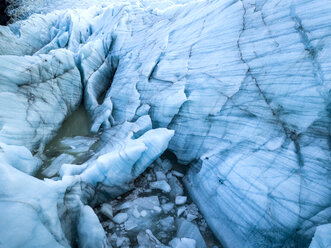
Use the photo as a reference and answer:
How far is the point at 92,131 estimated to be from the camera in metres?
4.15

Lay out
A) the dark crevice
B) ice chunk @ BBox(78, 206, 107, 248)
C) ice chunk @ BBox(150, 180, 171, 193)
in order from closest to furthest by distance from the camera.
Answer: ice chunk @ BBox(78, 206, 107, 248) → ice chunk @ BBox(150, 180, 171, 193) → the dark crevice

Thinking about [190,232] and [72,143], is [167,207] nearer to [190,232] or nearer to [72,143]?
[190,232]

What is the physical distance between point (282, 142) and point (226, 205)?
116cm

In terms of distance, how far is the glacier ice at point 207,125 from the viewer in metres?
2.06

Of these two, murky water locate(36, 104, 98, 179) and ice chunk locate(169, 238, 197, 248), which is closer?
ice chunk locate(169, 238, 197, 248)

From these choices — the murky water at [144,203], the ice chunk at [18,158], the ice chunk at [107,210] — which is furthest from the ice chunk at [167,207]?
the ice chunk at [18,158]

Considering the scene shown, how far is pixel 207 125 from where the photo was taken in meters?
3.19

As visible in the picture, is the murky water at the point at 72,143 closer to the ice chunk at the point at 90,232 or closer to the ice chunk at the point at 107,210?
the ice chunk at the point at 107,210

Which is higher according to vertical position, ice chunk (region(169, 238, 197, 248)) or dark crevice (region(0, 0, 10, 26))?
dark crevice (region(0, 0, 10, 26))

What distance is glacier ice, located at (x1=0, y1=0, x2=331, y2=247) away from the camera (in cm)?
206

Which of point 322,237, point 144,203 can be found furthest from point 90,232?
point 322,237

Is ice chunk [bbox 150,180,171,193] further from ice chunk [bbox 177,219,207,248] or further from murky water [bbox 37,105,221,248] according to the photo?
ice chunk [bbox 177,219,207,248]

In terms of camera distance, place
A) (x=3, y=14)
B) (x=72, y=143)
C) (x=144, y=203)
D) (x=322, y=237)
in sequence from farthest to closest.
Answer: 1. (x=3, y=14)
2. (x=72, y=143)
3. (x=144, y=203)
4. (x=322, y=237)

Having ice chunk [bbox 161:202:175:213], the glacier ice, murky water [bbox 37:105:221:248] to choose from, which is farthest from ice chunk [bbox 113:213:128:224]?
ice chunk [bbox 161:202:175:213]
